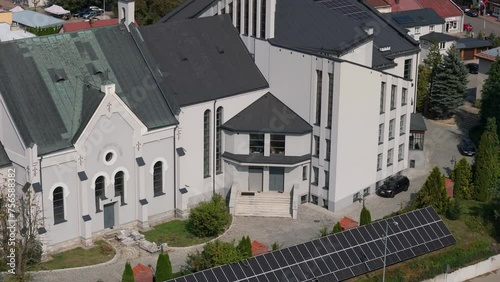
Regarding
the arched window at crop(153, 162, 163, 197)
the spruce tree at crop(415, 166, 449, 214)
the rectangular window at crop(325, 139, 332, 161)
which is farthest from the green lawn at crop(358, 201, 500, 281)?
the arched window at crop(153, 162, 163, 197)

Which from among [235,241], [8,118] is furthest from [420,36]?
[8,118]

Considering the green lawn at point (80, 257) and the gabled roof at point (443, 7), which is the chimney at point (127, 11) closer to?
the green lawn at point (80, 257)

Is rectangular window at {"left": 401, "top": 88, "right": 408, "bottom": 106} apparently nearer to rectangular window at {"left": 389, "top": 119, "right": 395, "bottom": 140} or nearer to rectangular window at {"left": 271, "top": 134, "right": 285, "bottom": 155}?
rectangular window at {"left": 389, "top": 119, "right": 395, "bottom": 140}

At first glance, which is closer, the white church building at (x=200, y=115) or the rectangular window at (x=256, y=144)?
the white church building at (x=200, y=115)

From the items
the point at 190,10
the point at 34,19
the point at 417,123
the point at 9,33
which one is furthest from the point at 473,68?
the point at 34,19

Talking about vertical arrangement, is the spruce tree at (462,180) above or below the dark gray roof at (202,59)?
below

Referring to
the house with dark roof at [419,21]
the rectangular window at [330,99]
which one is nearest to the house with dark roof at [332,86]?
Result: the rectangular window at [330,99]

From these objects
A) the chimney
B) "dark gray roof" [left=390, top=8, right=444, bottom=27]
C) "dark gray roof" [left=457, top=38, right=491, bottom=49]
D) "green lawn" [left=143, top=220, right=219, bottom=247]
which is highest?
the chimney
